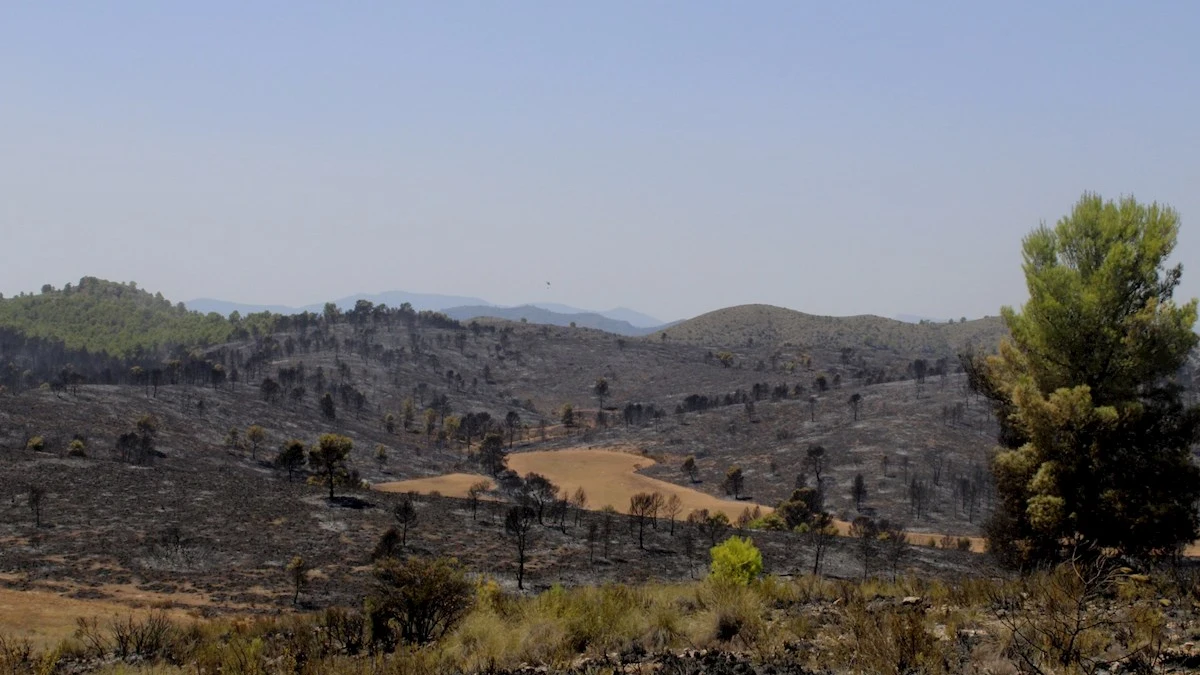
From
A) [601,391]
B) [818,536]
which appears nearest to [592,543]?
[818,536]

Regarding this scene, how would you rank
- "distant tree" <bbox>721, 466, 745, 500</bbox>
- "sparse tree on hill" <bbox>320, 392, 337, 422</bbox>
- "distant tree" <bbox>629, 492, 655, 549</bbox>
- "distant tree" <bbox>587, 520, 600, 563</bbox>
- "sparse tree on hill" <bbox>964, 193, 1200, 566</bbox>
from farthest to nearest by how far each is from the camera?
"sparse tree on hill" <bbox>320, 392, 337, 422</bbox>
"distant tree" <bbox>721, 466, 745, 500</bbox>
"distant tree" <bbox>629, 492, 655, 549</bbox>
"distant tree" <bbox>587, 520, 600, 563</bbox>
"sparse tree on hill" <bbox>964, 193, 1200, 566</bbox>

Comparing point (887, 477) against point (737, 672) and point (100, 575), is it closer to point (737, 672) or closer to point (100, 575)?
point (100, 575)

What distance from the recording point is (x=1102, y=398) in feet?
58.6

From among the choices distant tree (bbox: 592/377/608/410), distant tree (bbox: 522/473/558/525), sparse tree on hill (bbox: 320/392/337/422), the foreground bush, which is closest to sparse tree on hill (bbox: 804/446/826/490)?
distant tree (bbox: 522/473/558/525)

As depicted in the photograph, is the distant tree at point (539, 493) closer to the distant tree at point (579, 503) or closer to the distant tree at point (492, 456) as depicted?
the distant tree at point (579, 503)

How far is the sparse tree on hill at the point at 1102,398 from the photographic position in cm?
1714

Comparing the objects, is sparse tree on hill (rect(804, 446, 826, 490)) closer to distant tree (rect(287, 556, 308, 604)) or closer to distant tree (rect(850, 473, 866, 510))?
distant tree (rect(850, 473, 866, 510))

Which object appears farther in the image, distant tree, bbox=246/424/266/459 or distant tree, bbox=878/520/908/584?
distant tree, bbox=246/424/266/459

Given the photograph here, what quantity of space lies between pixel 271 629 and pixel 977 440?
9218 cm

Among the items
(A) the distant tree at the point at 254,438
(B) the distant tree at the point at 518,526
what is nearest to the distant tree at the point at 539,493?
(B) the distant tree at the point at 518,526

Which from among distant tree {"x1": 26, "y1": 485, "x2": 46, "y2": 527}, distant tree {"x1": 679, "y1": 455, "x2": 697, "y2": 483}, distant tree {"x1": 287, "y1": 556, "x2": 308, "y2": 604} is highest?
distant tree {"x1": 26, "y1": 485, "x2": 46, "y2": 527}

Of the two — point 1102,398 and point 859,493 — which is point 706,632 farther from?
point 859,493

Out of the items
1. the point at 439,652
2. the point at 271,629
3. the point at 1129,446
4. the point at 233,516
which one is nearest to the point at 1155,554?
the point at 1129,446

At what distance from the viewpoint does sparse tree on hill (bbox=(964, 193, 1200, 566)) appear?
17141mm
